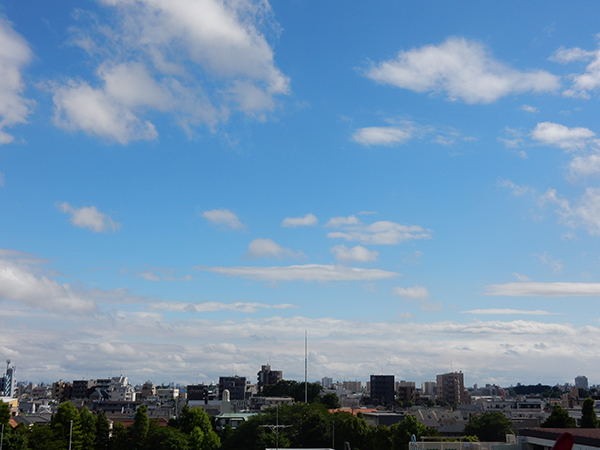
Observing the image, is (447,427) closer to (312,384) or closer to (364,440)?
(364,440)

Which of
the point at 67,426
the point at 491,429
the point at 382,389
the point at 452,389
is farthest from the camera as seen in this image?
the point at 452,389

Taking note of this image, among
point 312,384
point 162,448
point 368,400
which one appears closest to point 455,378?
point 368,400

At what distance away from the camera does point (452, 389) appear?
18050cm

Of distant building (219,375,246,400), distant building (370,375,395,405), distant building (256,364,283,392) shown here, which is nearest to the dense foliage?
distant building (370,375,395,405)

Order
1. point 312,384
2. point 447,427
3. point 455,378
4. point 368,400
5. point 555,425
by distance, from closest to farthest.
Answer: point 555,425, point 447,427, point 312,384, point 368,400, point 455,378

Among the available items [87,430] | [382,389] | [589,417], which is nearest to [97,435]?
[87,430]

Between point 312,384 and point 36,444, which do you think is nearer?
point 36,444

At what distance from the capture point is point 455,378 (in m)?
180

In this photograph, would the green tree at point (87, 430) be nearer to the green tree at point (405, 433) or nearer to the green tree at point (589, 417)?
the green tree at point (405, 433)

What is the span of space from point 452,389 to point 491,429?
4351 inches

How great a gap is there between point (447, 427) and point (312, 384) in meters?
63.1

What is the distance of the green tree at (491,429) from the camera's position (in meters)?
74.6

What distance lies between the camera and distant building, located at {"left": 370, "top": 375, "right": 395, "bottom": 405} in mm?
154625

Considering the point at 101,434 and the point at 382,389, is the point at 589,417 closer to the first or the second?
the point at 101,434
